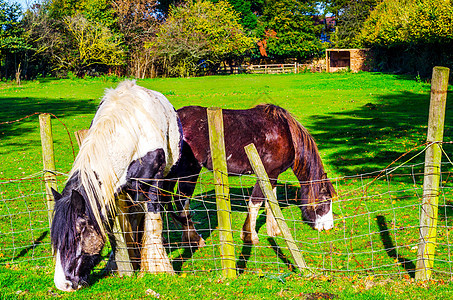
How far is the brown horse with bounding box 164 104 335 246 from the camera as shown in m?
6.66

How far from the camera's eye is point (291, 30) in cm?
6159

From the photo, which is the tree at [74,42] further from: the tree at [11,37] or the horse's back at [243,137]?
the horse's back at [243,137]

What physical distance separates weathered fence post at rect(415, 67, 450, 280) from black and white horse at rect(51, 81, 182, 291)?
2997 mm

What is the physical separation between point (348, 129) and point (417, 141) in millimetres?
3080

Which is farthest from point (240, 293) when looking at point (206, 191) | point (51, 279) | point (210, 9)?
point (210, 9)

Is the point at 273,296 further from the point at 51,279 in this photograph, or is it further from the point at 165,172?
the point at 51,279

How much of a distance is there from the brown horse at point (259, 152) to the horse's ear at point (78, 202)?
2.23 metres

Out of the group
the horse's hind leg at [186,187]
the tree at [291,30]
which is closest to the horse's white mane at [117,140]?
the horse's hind leg at [186,187]

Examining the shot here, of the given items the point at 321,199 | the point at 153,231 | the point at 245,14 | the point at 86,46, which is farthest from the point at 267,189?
the point at 245,14

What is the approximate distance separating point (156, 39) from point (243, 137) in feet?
147

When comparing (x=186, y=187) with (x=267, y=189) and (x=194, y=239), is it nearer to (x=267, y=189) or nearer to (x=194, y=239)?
(x=194, y=239)

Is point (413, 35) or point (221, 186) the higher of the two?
point (413, 35)

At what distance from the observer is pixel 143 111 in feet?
17.1

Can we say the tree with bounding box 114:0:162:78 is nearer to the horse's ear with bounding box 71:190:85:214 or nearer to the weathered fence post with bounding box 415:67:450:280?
the horse's ear with bounding box 71:190:85:214
